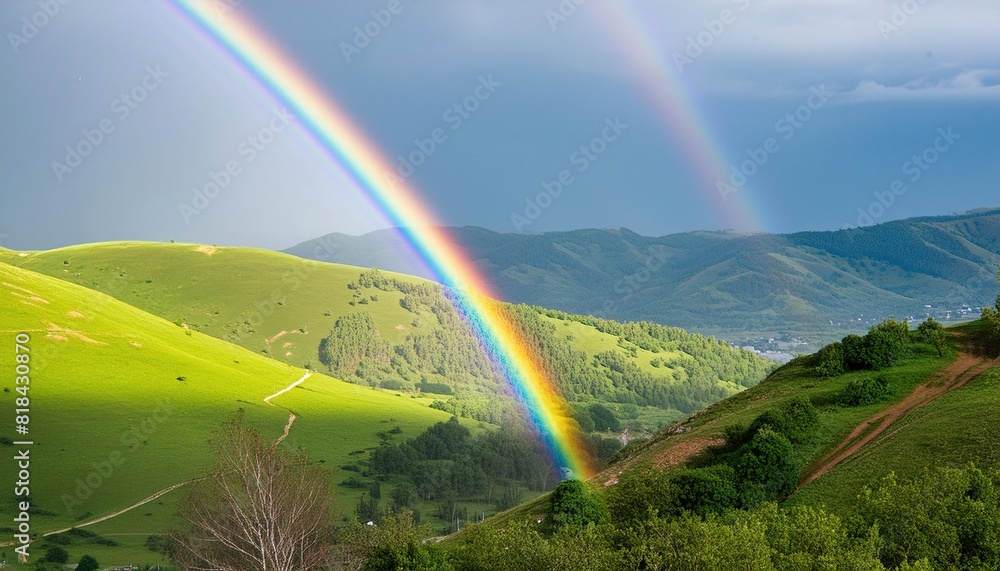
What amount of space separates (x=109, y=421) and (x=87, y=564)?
2535 inches

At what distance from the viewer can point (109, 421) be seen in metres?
161

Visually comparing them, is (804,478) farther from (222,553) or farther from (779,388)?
(222,553)

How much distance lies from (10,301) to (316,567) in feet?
493

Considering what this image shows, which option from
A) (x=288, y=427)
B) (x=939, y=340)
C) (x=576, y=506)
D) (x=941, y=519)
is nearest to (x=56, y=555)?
(x=288, y=427)

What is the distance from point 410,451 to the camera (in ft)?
651

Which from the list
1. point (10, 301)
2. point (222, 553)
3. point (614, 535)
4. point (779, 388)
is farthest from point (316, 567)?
point (10, 301)

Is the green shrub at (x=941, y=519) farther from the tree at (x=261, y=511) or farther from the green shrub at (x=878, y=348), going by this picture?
the tree at (x=261, y=511)

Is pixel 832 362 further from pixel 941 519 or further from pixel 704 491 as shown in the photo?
pixel 941 519

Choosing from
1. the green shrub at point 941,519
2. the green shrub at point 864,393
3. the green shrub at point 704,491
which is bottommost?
the green shrub at point 941,519

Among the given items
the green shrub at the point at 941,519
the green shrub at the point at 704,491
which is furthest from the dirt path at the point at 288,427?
the green shrub at the point at 941,519

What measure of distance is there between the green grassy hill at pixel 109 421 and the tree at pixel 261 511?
61.0 metres

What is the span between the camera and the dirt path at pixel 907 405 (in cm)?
6656

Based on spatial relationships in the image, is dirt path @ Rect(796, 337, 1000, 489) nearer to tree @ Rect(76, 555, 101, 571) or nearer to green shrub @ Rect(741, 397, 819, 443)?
green shrub @ Rect(741, 397, 819, 443)

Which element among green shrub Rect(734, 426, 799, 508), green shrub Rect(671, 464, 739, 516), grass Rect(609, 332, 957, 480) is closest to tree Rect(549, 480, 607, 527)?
green shrub Rect(671, 464, 739, 516)
